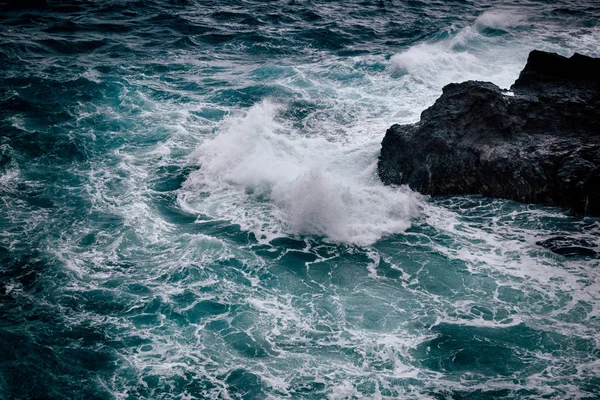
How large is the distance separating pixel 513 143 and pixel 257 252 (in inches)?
203

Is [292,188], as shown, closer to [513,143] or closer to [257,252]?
[257,252]

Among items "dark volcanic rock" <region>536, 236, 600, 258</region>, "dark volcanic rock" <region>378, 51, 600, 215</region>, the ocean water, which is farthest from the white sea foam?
"dark volcanic rock" <region>536, 236, 600, 258</region>

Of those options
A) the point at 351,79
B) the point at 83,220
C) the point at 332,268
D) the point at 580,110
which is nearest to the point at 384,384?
the point at 332,268

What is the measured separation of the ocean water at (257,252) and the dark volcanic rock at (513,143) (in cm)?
41

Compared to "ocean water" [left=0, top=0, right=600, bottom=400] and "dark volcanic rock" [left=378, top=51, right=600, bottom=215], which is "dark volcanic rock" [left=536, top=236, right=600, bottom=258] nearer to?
"ocean water" [left=0, top=0, right=600, bottom=400]

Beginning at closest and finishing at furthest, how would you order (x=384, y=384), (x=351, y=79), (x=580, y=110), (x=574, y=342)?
(x=384, y=384)
(x=574, y=342)
(x=580, y=110)
(x=351, y=79)

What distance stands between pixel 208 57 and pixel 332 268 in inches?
443

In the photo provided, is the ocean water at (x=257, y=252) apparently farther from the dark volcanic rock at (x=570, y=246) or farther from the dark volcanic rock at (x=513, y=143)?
the dark volcanic rock at (x=513, y=143)

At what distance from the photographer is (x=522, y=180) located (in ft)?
28.3

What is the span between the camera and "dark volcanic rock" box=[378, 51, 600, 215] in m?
8.35

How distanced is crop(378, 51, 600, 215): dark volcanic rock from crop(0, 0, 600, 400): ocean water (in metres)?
0.41

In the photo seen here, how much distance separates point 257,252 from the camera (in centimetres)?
816

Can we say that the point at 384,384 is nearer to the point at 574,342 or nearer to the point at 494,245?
the point at 574,342

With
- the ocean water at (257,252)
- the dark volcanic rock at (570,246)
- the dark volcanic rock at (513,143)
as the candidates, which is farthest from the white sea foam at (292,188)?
the dark volcanic rock at (570,246)
